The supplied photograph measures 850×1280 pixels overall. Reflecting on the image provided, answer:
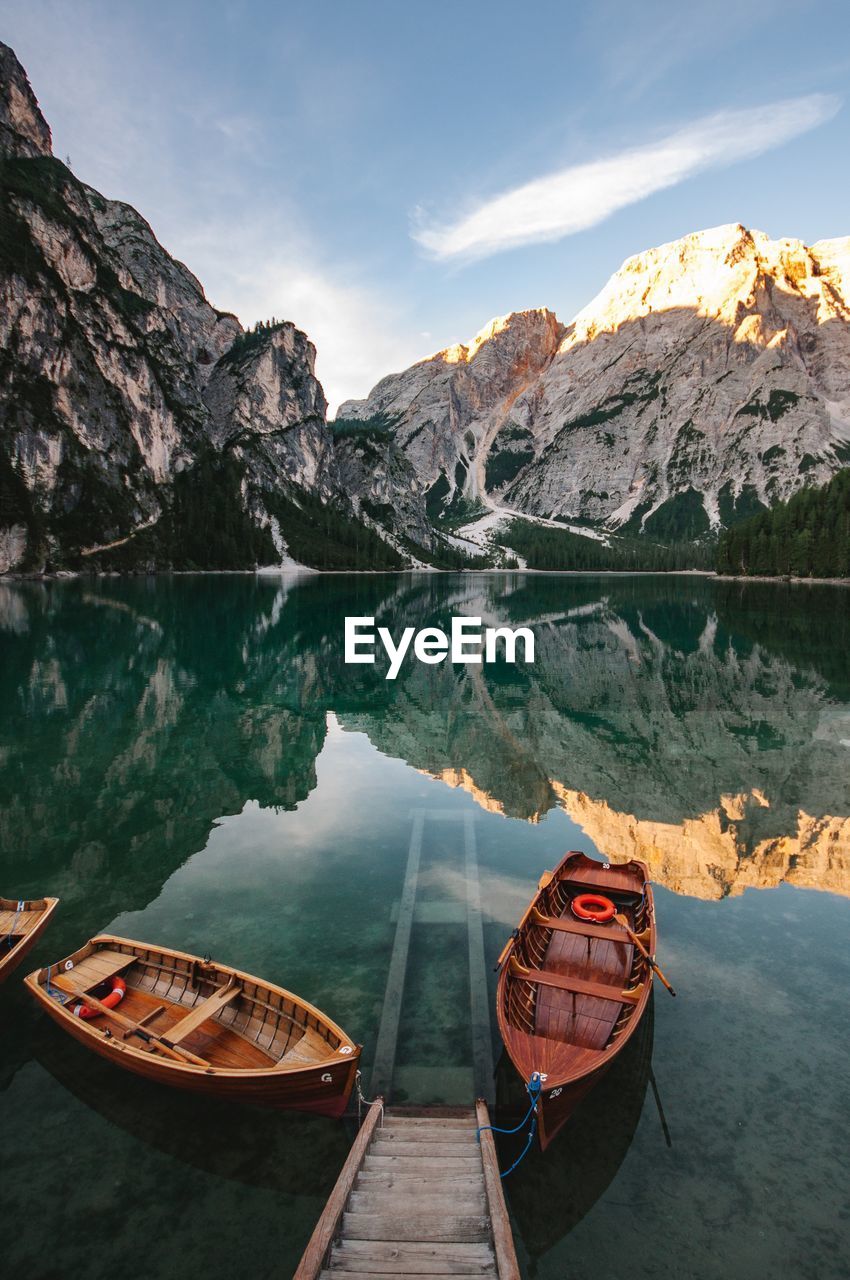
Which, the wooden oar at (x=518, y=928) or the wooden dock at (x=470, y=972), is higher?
the wooden oar at (x=518, y=928)

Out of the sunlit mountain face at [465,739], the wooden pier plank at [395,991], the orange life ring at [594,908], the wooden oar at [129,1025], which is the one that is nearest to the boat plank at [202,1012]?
the wooden oar at [129,1025]

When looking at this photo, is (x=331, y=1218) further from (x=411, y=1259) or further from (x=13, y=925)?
(x=13, y=925)

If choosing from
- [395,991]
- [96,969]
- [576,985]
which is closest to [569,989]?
[576,985]

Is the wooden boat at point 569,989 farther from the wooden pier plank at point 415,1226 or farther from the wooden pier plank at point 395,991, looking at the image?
the wooden pier plank at point 395,991

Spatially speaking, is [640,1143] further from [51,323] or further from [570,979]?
[51,323]

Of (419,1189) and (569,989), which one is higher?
(569,989)

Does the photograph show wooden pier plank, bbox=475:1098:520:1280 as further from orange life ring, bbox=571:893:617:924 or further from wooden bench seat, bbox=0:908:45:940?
wooden bench seat, bbox=0:908:45:940

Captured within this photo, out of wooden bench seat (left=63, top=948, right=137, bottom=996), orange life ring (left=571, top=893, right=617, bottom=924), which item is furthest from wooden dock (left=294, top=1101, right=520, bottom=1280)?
wooden bench seat (left=63, top=948, right=137, bottom=996)
